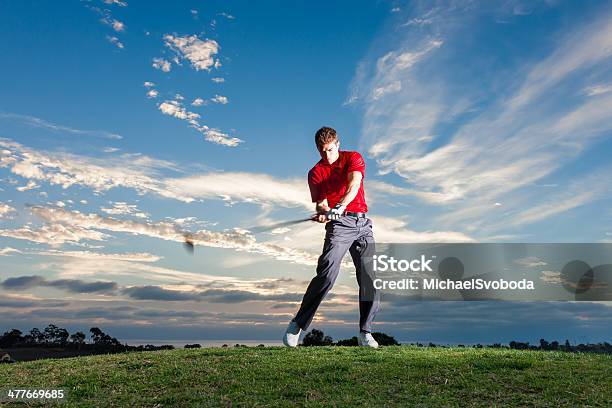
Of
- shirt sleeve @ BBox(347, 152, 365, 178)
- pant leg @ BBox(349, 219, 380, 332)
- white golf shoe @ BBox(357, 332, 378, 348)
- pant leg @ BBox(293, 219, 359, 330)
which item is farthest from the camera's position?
white golf shoe @ BBox(357, 332, 378, 348)

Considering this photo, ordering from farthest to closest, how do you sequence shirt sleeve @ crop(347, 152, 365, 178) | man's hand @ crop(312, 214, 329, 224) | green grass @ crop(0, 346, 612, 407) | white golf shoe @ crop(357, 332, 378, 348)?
1. white golf shoe @ crop(357, 332, 378, 348)
2. shirt sleeve @ crop(347, 152, 365, 178)
3. man's hand @ crop(312, 214, 329, 224)
4. green grass @ crop(0, 346, 612, 407)

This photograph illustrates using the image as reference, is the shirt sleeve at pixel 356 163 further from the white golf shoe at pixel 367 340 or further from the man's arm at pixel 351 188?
the white golf shoe at pixel 367 340

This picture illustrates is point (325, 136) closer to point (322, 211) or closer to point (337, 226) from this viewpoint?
point (322, 211)

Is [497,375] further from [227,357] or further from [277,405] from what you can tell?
[227,357]

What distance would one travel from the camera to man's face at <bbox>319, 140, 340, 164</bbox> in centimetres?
1112

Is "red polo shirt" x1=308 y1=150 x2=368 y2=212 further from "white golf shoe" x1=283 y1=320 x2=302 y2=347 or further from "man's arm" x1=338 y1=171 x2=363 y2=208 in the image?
"white golf shoe" x1=283 y1=320 x2=302 y2=347

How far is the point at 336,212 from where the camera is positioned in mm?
10789

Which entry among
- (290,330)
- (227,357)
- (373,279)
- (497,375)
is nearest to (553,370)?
(497,375)

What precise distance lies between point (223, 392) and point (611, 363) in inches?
253

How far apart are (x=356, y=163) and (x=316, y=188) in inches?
35.1

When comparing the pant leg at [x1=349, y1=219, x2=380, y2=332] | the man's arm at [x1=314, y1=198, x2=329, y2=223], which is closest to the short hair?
the man's arm at [x1=314, y1=198, x2=329, y2=223]

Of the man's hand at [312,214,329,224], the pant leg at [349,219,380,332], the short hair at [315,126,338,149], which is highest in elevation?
the short hair at [315,126,338,149]

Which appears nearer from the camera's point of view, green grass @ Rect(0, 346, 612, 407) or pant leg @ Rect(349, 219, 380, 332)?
green grass @ Rect(0, 346, 612, 407)

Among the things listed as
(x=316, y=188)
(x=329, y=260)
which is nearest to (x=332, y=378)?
(x=329, y=260)
